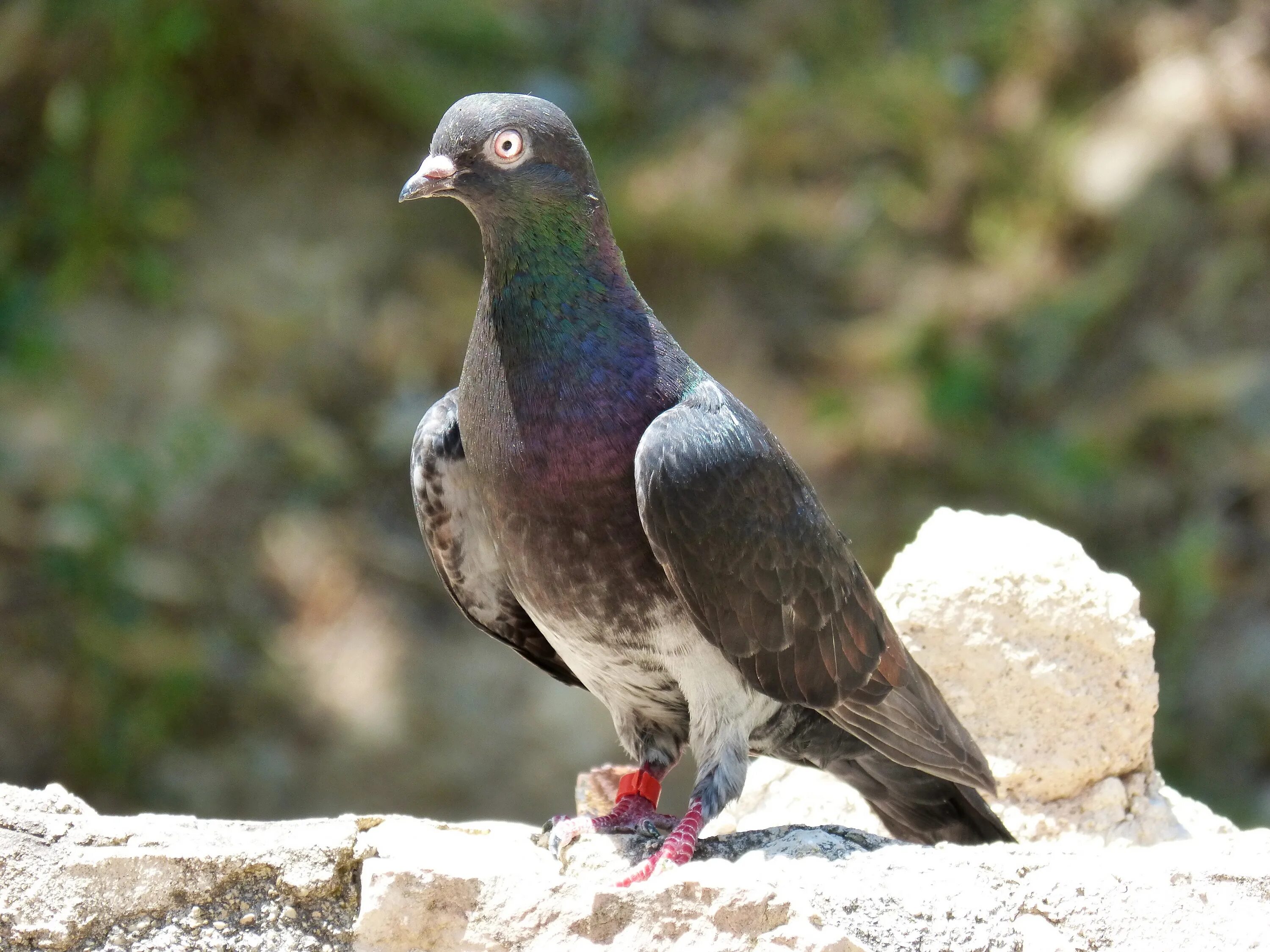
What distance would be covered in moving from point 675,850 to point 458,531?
4.61ft

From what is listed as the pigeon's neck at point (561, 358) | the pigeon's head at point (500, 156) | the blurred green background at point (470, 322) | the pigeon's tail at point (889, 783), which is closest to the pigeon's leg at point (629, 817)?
the pigeon's tail at point (889, 783)

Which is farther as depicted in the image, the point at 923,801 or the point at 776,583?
the point at 923,801

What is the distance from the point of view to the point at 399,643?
11.7 metres

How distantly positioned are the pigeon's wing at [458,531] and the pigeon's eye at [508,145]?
2.98ft

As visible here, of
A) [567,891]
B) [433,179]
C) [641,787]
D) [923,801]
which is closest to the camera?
A: [567,891]

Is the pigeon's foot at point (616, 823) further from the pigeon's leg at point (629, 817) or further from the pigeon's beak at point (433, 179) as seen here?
the pigeon's beak at point (433, 179)

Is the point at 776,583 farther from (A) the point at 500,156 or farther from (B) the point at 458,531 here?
(A) the point at 500,156

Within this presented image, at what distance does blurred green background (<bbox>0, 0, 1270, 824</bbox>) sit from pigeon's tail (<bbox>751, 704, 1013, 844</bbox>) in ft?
18.2

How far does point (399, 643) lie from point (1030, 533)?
23.4 feet

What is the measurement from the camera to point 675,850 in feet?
14.1

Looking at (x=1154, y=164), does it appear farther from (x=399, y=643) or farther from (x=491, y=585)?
(x=491, y=585)

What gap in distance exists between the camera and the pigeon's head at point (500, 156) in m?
4.45

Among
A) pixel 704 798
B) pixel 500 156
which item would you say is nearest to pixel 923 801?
pixel 704 798

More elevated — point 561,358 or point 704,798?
point 561,358
